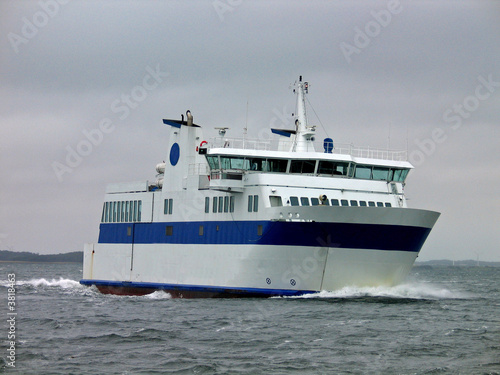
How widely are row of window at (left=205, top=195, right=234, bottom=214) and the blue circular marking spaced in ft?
13.5

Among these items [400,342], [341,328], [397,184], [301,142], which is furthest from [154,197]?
[400,342]

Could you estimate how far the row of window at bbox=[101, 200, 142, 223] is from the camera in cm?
4275

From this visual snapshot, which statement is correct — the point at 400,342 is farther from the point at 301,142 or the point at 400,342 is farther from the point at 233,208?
the point at 301,142

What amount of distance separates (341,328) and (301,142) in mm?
14950

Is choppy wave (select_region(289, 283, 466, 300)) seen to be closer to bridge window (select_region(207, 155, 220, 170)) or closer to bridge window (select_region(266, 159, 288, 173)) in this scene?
bridge window (select_region(266, 159, 288, 173))

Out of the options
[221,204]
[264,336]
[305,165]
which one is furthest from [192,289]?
[264,336]

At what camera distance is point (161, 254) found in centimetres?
3994

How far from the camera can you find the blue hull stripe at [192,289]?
32.9 meters

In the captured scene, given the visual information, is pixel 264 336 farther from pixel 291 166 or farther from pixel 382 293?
pixel 291 166

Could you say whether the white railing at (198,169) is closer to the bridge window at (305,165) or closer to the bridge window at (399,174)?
the bridge window at (305,165)

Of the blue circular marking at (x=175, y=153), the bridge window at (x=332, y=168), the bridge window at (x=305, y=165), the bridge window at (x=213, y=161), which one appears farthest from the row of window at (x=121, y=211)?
the bridge window at (x=332, y=168)

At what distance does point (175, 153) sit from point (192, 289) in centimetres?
760

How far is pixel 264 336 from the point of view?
23.3m

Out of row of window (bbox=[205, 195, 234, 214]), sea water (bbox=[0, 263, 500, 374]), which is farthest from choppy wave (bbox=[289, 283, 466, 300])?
row of window (bbox=[205, 195, 234, 214])
